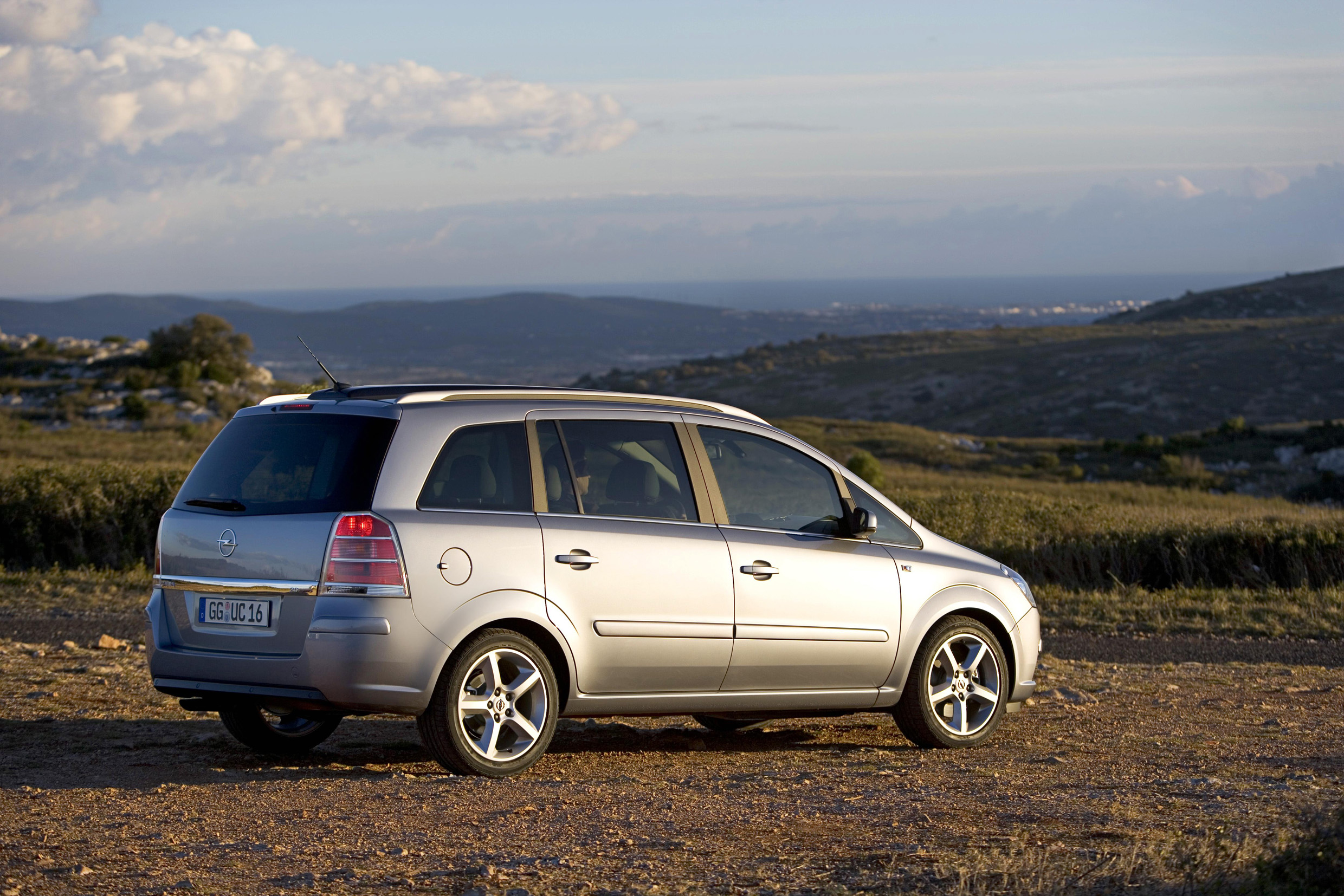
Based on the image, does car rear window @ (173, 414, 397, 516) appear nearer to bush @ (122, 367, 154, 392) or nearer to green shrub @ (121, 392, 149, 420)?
green shrub @ (121, 392, 149, 420)

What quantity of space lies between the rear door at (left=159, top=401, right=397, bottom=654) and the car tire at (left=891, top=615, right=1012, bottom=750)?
10.3 feet

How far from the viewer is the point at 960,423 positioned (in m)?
70.2

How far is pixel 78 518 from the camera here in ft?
55.7

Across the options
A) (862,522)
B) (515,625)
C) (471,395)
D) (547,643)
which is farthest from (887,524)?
(471,395)

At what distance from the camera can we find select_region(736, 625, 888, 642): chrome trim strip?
672 cm

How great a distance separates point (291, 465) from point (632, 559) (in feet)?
5.28

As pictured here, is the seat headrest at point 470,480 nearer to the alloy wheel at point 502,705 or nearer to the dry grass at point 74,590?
the alloy wheel at point 502,705

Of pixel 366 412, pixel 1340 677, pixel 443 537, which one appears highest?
pixel 366 412

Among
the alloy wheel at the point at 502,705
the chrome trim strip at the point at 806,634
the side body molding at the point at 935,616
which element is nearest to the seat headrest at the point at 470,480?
the alloy wheel at the point at 502,705

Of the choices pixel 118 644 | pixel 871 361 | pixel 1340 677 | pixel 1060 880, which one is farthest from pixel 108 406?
pixel 871 361

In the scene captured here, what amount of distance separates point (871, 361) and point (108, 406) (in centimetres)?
5597

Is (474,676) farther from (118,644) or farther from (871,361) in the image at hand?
(871,361)

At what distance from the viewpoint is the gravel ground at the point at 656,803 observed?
4.45 meters

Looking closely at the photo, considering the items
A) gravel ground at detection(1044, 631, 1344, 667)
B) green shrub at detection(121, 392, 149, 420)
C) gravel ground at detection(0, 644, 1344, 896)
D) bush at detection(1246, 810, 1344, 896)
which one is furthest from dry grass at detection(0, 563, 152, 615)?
green shrub at detection(121, 392, 149, 420)
